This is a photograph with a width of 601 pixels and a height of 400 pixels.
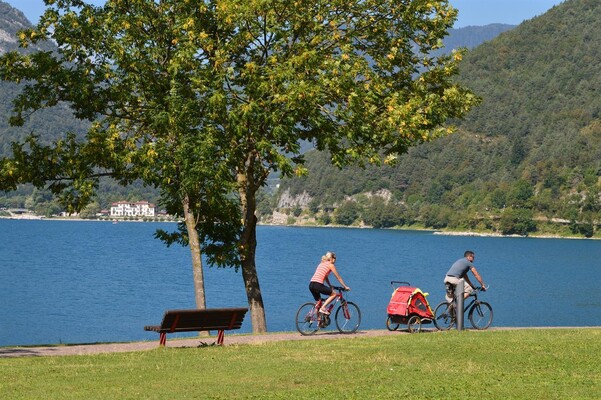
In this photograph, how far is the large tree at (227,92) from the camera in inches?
955

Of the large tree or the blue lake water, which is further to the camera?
the blue lake water

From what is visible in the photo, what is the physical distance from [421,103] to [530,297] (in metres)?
58.6

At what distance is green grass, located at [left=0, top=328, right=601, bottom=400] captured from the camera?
13461 millimetres

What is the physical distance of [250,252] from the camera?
27.9m

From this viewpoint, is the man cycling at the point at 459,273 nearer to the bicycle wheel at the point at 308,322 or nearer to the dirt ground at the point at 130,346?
the dirt ground at the point at 130,346

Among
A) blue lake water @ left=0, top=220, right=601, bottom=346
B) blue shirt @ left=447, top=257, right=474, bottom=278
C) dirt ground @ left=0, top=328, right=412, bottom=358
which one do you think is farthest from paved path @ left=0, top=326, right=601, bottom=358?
blue lake water @ left=0, top=220, right=601, bottom=346

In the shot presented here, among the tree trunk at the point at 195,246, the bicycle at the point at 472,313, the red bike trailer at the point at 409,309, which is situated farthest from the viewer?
the tree trunk at the point at 195,246

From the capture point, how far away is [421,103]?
1013 inches

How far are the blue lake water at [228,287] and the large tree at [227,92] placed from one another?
1744 centimetres

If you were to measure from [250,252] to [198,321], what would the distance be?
26.8 ft

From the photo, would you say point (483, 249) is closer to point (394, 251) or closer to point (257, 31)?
point (394, 251)

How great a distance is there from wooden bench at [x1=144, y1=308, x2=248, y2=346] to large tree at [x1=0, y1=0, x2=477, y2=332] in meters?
4.77

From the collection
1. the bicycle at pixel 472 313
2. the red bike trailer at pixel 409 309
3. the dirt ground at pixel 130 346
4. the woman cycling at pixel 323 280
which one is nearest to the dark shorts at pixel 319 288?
the woman cycling at pixel 323 280

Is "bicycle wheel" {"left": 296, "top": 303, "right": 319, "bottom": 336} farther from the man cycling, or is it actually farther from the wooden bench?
the man cycling
